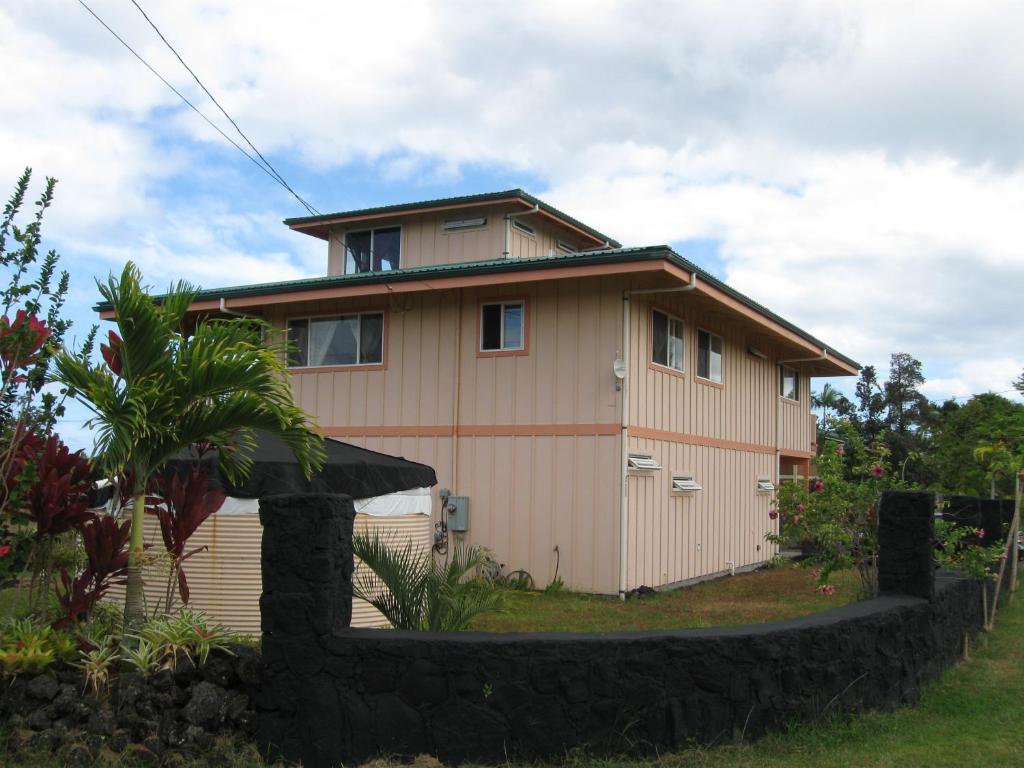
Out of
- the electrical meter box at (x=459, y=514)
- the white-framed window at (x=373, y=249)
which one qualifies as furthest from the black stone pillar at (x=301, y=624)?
the white-framed window at (x=373, y=249)

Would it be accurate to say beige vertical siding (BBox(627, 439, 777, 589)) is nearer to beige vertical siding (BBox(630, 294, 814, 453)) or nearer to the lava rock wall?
beige vertical siding (BBox(630, 294, 814, 453))

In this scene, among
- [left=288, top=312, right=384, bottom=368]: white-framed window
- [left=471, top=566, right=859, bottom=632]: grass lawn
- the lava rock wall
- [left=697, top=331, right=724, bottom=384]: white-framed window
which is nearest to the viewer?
the lava rock wall

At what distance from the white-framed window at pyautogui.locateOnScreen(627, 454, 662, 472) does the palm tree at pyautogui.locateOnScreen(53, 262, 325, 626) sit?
748cm

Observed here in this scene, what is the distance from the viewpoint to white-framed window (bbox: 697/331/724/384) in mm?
16000

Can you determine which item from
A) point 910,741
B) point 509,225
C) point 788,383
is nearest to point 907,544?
point 910,741

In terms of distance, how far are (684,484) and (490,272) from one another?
4.52m

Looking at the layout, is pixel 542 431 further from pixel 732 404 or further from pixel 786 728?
pixel 786 728

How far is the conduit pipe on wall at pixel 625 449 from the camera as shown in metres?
13.2

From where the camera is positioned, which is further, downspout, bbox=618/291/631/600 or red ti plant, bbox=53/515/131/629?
downspout, bbox=618/291/631/600

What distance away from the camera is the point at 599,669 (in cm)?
565

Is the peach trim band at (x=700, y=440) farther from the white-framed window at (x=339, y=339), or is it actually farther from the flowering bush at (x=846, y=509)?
the white-framed window at (x=339, y=339)

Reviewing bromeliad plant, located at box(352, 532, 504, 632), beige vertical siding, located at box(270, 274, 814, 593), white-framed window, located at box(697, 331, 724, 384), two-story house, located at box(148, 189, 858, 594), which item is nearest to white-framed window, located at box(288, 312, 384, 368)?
two-story house, located at box(148, 189, 858, 594)

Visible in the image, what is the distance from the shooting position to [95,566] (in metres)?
6.21

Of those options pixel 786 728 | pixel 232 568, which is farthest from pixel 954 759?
pixel 232 568
